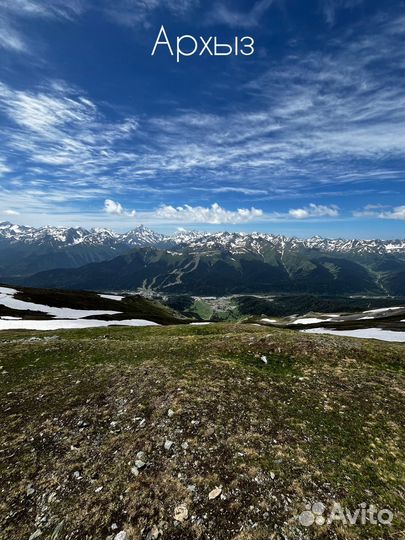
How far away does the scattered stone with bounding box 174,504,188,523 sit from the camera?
364 inches

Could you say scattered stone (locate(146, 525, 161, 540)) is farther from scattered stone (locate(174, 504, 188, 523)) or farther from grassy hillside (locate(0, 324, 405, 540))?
scattered stone (locate(174, 504, 188, 523))

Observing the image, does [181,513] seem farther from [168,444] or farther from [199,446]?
[168,444]

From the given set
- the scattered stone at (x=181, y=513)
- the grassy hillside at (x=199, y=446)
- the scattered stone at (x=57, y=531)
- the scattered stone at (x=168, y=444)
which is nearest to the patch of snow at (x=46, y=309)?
the grassy hillside at (x=199, y=446)

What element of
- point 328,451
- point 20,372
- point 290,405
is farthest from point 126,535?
point 20,372

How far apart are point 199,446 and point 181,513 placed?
2.70m

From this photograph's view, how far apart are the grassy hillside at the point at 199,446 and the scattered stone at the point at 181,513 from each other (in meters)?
0.04

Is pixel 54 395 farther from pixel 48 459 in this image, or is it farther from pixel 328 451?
pixel 328 451

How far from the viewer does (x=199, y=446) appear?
11992 mm

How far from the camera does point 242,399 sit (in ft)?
50.7

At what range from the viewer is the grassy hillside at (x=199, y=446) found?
937 cm

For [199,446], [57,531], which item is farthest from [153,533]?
[199,446]

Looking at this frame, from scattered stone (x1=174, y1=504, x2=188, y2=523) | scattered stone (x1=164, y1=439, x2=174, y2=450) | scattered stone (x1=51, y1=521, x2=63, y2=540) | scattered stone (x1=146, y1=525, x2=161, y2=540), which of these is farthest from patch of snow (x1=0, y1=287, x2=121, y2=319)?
scattered stone (x1=146, y1=525, x2=161, y2=540)

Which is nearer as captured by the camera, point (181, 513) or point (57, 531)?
point (57, 531)

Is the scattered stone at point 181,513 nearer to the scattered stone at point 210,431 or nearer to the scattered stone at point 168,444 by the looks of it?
the scattered stone at point 168,444
